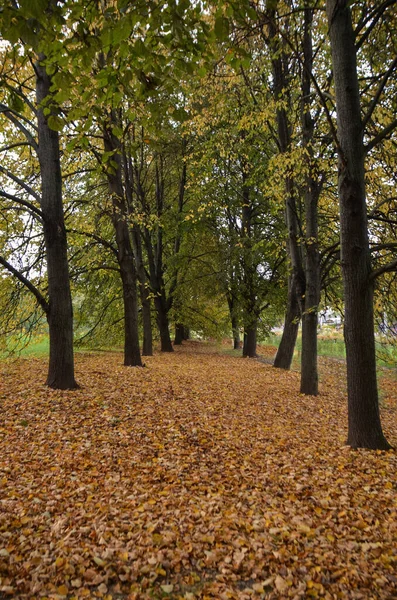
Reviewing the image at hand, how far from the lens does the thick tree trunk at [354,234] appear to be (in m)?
4.75

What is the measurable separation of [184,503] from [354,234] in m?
3.83

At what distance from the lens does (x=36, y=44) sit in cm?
258

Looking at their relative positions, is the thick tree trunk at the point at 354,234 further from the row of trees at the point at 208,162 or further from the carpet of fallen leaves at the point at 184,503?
the carpet of fallen leaves at the point at 184,503

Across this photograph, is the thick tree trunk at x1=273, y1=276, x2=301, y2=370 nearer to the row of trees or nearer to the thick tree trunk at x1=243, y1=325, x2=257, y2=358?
the row of trees

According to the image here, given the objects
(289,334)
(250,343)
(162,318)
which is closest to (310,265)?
(289,334)

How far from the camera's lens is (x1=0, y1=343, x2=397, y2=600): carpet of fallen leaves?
2732 millimetres

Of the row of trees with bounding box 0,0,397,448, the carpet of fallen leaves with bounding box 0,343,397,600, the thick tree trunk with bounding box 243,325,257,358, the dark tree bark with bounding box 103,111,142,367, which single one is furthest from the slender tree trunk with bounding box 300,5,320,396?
the thick tree trunk with bounding box 243,325,257,358

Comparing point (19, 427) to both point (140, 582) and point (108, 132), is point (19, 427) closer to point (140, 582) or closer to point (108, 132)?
point (140, 582)

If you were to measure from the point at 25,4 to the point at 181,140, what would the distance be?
49.7 ft

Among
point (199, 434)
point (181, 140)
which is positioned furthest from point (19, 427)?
point (181, 140)

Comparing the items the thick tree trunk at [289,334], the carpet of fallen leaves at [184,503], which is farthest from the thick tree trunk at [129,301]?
the thick tree trunk at [289,334]

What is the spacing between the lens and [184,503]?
3744 mm

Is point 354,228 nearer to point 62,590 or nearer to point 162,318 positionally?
point 62,590

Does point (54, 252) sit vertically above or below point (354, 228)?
above
